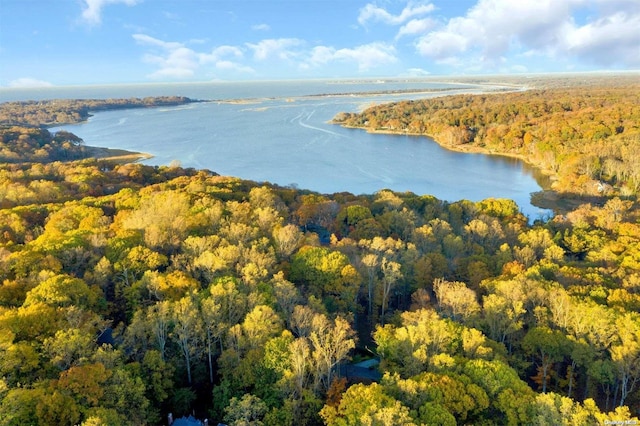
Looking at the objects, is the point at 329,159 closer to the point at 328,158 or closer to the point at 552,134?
the point at 328,158

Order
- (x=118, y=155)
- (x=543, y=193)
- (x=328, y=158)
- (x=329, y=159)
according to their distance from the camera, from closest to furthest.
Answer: (x=543, y=193)
(x=329, y=159)
(x=328, y=158)
(x=118, y=155)

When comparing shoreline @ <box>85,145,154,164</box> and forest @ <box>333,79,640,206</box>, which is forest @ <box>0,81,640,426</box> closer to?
forest @ <box>333,79,640,206</box>

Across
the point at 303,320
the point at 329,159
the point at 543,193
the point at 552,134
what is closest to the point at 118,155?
the point at 329,159

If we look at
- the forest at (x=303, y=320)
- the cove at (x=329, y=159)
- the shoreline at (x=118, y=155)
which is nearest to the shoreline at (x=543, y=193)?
the cove at (x=329, y=159)

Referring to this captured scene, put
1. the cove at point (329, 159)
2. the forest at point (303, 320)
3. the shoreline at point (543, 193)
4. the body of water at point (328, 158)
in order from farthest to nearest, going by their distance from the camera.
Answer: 1. the body of water at point (328, 158)
2. the cove at point (329, 159)
3. the shoreline at point (543, 193)
4. the forest at point (303, 320)

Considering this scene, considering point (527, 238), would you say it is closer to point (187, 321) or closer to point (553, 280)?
point (553, 280)

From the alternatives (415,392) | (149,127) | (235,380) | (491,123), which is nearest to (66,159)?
(149,127)

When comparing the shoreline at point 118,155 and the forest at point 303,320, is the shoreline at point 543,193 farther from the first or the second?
the shoreline at point 118,155

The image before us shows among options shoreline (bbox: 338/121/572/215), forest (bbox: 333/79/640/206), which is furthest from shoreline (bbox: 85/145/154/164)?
shoreline (bbox: 338/121/572/215)

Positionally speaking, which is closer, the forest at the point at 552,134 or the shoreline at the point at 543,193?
the shoreline at the point at 543,193
